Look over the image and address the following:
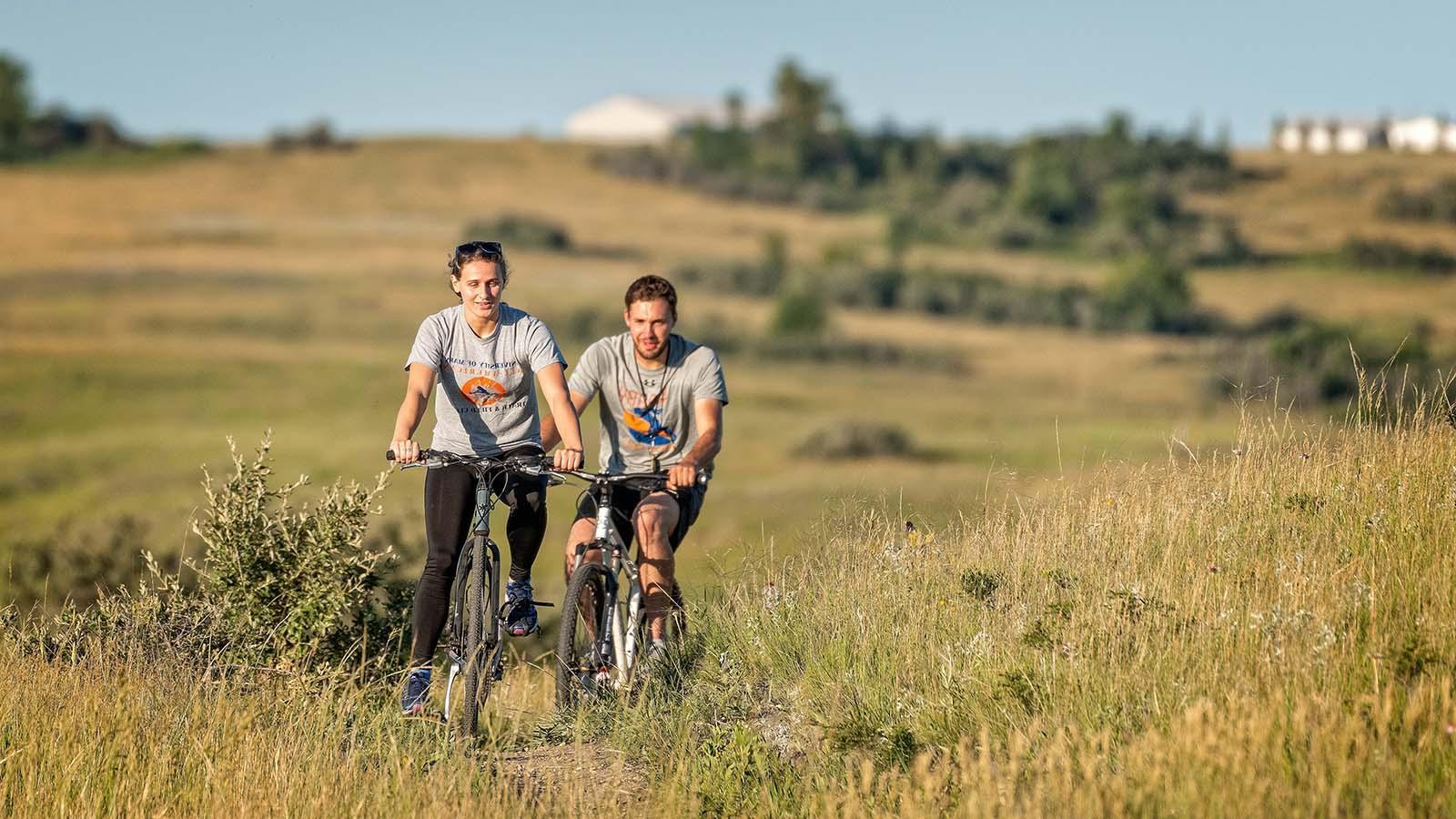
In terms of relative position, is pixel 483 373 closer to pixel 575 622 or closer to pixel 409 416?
pixel 409 416

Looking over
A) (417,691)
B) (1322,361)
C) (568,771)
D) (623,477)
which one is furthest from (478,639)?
(1322,361)

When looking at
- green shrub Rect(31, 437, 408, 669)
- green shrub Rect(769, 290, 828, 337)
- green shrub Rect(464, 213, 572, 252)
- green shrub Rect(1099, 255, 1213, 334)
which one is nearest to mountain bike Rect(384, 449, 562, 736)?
green shrub Rect(31, 437, 408, 669)

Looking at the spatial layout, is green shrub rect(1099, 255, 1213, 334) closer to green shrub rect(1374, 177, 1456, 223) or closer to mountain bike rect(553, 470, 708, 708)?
green shrub rect(1374, 177, 1456, 223)

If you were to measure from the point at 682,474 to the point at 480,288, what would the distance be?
121 cm

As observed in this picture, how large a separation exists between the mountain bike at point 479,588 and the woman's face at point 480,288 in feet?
2.08

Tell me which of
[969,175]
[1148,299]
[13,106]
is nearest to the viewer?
[1148,299]

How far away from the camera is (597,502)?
23.9 feet

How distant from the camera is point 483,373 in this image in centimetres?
684

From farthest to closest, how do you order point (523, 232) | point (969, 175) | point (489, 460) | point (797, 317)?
point (969, 175), point (523, 232), point (797, 317), point (489, 460)

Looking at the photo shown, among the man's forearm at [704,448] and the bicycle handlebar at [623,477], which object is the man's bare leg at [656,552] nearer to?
the bicycle handlebar at [623,477]

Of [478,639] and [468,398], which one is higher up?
[468,398]

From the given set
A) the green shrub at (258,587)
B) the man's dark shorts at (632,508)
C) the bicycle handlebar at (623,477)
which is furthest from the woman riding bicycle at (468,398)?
the man's dark shorts at (632,508)

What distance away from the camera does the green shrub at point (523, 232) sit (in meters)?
103

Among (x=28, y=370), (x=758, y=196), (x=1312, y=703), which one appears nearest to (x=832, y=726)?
(x=1312, y=703)
